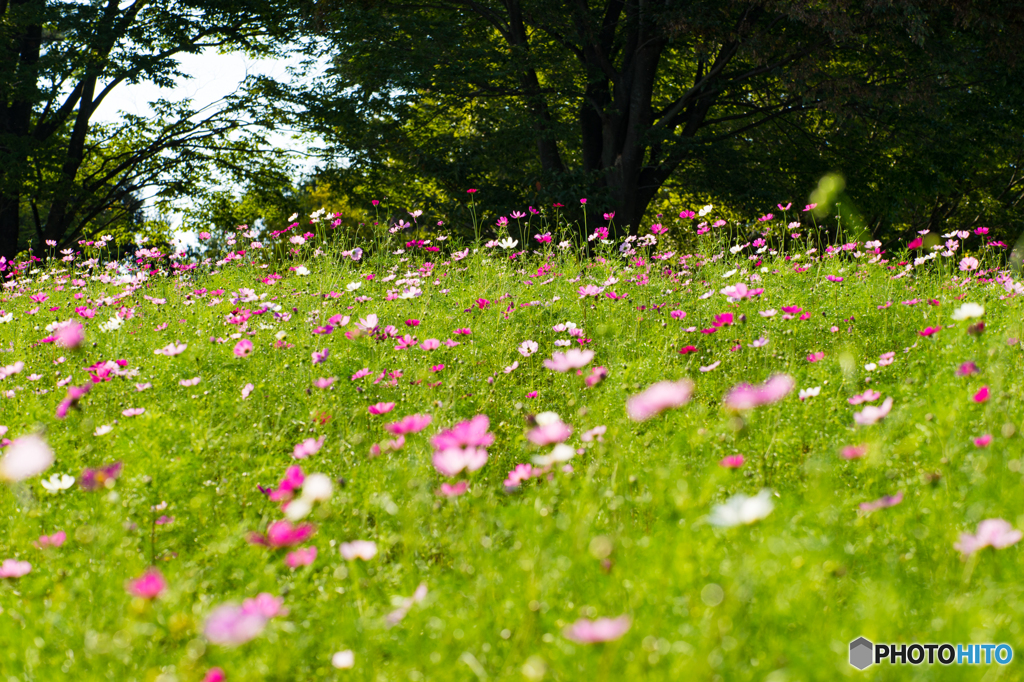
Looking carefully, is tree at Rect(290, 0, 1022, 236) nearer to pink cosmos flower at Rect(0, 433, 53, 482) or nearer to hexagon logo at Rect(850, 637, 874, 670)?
hexagon logo at Rect(850, 637, 874, 670)

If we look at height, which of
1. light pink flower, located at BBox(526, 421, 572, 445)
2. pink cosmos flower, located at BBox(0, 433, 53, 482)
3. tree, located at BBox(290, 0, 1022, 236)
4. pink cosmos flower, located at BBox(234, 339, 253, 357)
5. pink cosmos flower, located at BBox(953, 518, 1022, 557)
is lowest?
pink cosmos flower, located at BBox(953, 518, 1022, 557)

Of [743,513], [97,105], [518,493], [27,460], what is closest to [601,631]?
[743,513]

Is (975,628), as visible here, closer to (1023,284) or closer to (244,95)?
(1023,284)

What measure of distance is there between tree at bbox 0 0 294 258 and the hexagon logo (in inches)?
517

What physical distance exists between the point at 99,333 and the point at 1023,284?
18.8ft

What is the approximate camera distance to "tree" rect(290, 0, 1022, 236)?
905 cm

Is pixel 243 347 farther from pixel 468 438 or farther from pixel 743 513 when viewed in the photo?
pixel 743 513

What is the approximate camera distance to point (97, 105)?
1402 cm

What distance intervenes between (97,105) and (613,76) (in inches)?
390

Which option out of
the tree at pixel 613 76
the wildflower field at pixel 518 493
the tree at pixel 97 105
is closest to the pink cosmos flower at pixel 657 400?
the wildflower field at pixel 518 493

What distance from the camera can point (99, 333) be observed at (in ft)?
15.9

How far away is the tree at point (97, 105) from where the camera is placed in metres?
11.6

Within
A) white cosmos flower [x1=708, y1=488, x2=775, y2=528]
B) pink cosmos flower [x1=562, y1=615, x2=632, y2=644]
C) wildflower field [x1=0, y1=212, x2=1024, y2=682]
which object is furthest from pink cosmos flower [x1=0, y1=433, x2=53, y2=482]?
white cosmos flower [x1=708, y1=488, x2=775, y2=528]

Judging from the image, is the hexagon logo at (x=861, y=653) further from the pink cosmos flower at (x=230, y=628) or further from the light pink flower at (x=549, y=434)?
the pink cosmos flower at (x=230, y=628)
